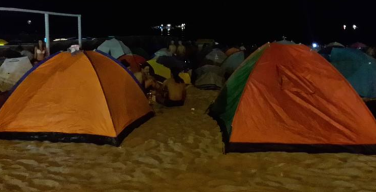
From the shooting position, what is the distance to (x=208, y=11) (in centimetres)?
7881

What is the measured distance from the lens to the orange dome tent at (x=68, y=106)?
693 cm

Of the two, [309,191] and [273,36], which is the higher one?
[273,36]

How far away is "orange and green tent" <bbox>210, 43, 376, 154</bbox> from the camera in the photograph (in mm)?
6512

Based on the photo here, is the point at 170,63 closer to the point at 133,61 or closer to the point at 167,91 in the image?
the point at 133,61

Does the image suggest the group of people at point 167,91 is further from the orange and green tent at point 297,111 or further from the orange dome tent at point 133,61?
the orange dome tent at point 133,61

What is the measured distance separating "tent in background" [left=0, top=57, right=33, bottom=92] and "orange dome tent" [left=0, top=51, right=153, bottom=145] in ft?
10.8

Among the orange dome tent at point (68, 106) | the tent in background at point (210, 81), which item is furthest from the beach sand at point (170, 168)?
the tent in background at point (210, 81)

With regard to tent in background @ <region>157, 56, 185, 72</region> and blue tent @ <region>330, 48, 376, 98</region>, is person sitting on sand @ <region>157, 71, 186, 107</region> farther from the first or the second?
blue tent @ <region>330, 48, 376, 98</region>

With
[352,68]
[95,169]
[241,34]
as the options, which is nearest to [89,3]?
[241,34]

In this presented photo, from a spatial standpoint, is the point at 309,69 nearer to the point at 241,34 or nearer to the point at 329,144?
the point at 329,144

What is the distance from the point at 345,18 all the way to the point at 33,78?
236ft

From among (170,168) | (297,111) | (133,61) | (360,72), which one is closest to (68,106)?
(170,168)

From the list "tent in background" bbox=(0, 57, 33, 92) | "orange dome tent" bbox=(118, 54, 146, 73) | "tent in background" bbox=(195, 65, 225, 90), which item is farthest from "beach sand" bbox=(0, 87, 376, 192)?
"orange dome tent" bbox=(118, 54, 146, 73)

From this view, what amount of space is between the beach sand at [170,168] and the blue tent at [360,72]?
5739 mm
